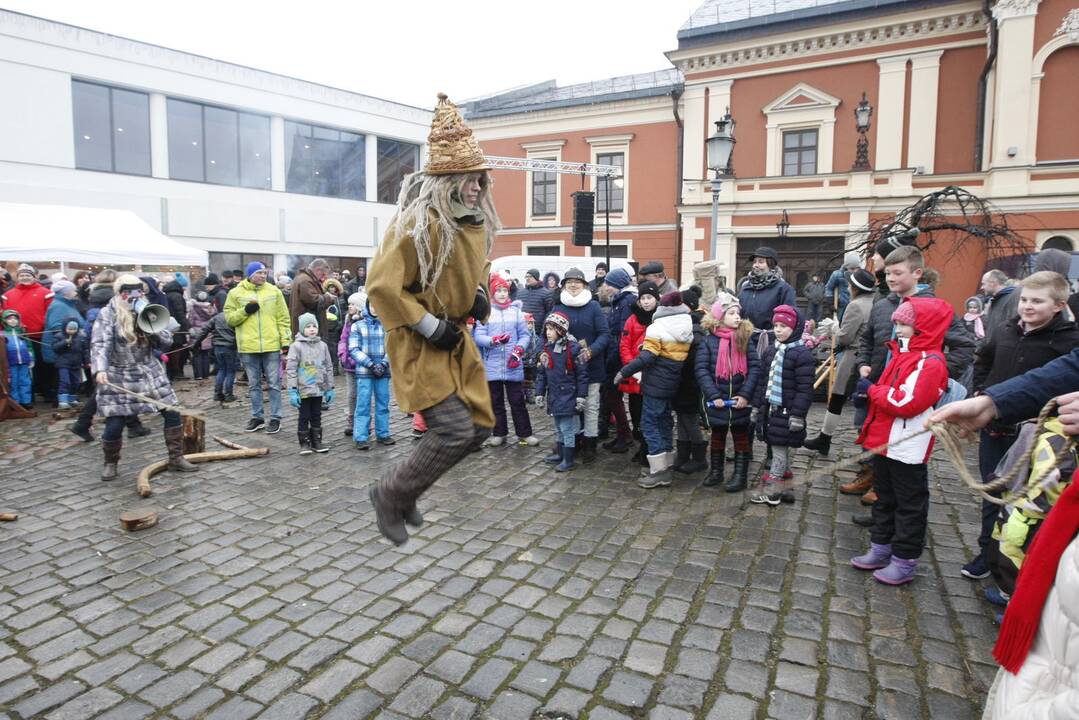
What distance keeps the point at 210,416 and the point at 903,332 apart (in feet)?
28.4

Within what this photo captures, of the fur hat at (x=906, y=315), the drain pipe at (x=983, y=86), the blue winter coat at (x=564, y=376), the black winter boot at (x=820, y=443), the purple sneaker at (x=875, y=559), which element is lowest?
the purple sneaker at (x=875, y=559)

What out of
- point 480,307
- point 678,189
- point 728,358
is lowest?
point 728,358

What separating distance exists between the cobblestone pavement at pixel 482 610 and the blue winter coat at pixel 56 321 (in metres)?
4.62

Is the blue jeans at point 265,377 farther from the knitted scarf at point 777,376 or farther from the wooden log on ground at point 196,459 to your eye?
the knitted scarf at point 777,376

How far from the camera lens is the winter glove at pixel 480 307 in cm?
337

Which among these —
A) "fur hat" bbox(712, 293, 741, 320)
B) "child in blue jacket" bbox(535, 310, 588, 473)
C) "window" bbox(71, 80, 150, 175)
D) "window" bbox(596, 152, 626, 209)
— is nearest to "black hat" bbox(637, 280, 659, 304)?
"child in blue jacket" bbox(535, 310, 588, 473)

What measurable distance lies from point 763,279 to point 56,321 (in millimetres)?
9654

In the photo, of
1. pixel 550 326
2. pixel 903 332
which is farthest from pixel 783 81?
pixel 903 332

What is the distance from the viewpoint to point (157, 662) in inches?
124

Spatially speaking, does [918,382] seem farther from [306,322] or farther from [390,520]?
[306,322]

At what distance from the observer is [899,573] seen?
13.0 feet

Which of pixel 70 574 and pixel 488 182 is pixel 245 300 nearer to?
pixel 70 574

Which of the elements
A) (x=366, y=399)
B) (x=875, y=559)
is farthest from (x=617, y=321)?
(x=875, y=559)

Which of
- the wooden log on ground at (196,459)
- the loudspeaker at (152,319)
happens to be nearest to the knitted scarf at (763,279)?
the wooden log on ground at (196,459)
